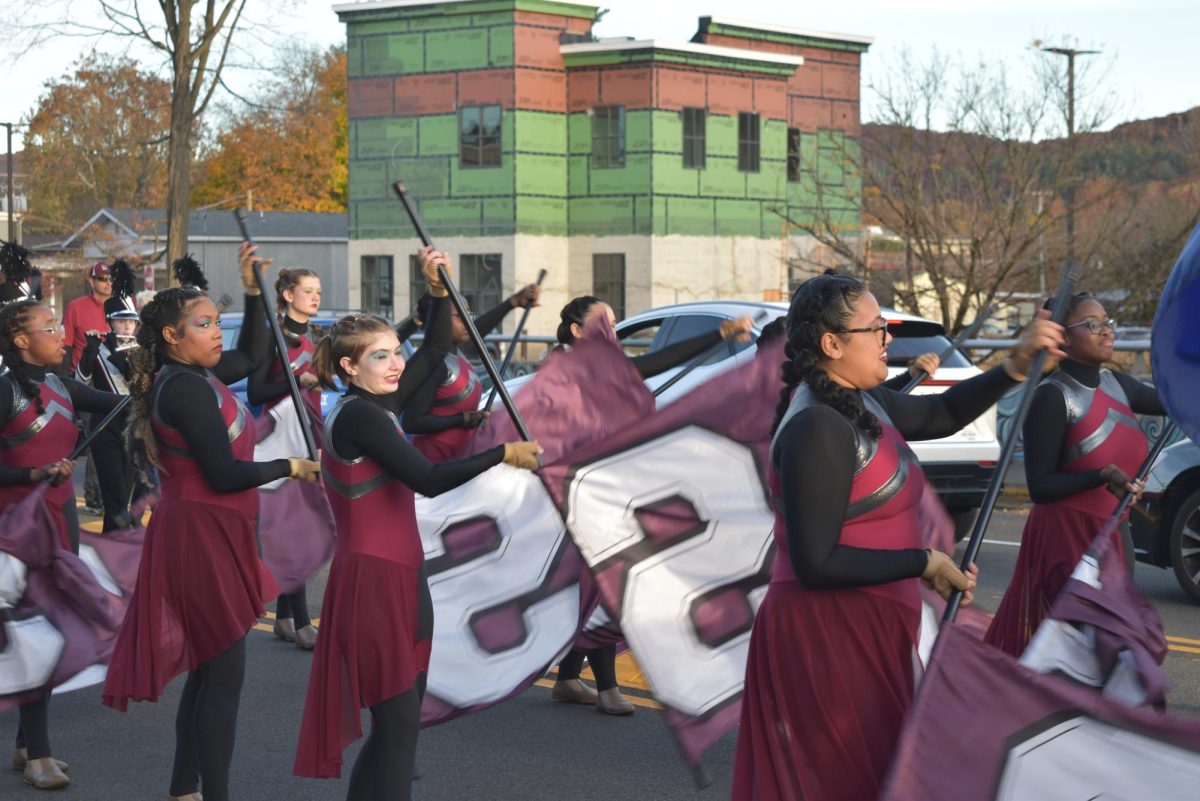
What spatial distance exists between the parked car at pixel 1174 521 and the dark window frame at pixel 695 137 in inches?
1431

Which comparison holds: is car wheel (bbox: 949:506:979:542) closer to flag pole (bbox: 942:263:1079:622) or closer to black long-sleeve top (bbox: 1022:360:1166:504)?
black long-sleeve top (bbox: 1022:360:1166:504)

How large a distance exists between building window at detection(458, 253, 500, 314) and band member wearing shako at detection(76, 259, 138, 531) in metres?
31.6

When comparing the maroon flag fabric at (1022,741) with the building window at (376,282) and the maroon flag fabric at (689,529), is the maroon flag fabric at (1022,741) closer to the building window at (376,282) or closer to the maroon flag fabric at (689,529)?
the maroon flag fabric at (689,529)

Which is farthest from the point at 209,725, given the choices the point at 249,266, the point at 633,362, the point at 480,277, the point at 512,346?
the point at 480,277

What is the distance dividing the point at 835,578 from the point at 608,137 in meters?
42.3

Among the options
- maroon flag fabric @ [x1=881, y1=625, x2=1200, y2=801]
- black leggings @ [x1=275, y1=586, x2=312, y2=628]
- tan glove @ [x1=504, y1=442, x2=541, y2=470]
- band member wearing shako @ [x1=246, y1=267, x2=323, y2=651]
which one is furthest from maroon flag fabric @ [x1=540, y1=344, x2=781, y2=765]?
black leggings @ [x1=275, y1=586, x2=312, y2=628]

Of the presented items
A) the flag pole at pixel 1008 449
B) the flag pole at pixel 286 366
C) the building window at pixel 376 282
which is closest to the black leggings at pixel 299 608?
the flag pole at pixel 286 366

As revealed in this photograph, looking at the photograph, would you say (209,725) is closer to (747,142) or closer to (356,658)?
(356,658)

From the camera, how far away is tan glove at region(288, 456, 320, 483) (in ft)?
17.5

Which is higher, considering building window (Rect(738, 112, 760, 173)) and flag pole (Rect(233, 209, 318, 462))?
building window (Rect(738, 112, 760, 173))

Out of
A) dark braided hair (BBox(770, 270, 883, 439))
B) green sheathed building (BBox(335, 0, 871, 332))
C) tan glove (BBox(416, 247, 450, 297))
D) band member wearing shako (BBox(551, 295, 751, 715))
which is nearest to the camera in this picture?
dark braided hair (BBox(770, 270, 883, 439))

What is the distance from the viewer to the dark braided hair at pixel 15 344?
6453 mm

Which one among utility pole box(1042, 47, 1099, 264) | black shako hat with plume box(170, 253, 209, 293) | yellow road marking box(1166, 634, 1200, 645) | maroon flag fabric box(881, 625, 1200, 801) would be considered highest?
utility pole box(1042, 47, 1099, 264)

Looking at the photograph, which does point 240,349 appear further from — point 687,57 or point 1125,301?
point 687,57
